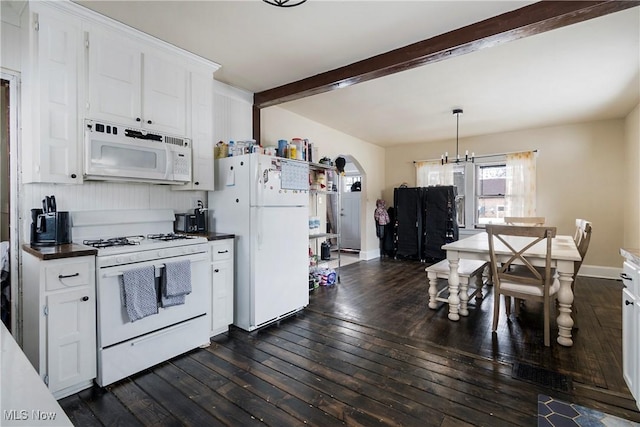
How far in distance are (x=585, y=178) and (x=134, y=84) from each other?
6.37 meters

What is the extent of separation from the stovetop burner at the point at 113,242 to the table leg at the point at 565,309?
11.3 feet

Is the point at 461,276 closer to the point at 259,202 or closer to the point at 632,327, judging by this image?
the point at 632,327

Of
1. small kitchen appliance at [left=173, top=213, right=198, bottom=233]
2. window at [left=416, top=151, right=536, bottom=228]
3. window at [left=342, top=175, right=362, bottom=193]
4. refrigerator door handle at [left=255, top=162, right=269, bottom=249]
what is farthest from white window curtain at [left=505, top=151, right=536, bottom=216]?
small kitchen appliance at [left=173, top=213, right=198, bottom=233]

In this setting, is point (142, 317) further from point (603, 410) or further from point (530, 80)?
point (530, 80)

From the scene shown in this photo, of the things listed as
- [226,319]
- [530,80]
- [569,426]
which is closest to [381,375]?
[569,426]

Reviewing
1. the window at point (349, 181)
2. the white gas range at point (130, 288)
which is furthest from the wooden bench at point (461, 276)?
the window at point (349, 181)

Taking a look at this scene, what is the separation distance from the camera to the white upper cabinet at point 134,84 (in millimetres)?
2293

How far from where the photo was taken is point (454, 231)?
592cm

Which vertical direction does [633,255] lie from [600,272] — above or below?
above

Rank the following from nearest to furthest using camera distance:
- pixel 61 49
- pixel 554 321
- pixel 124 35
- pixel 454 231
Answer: pixel 61 49 → pixel 124 35 → pixel 554 321 → pixel 454 231

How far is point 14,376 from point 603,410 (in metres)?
2.65

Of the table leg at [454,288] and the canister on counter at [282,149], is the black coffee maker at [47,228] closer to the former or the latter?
the canister on counter at [282,149]

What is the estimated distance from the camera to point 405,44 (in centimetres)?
271

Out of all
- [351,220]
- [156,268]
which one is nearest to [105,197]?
[156,268]
